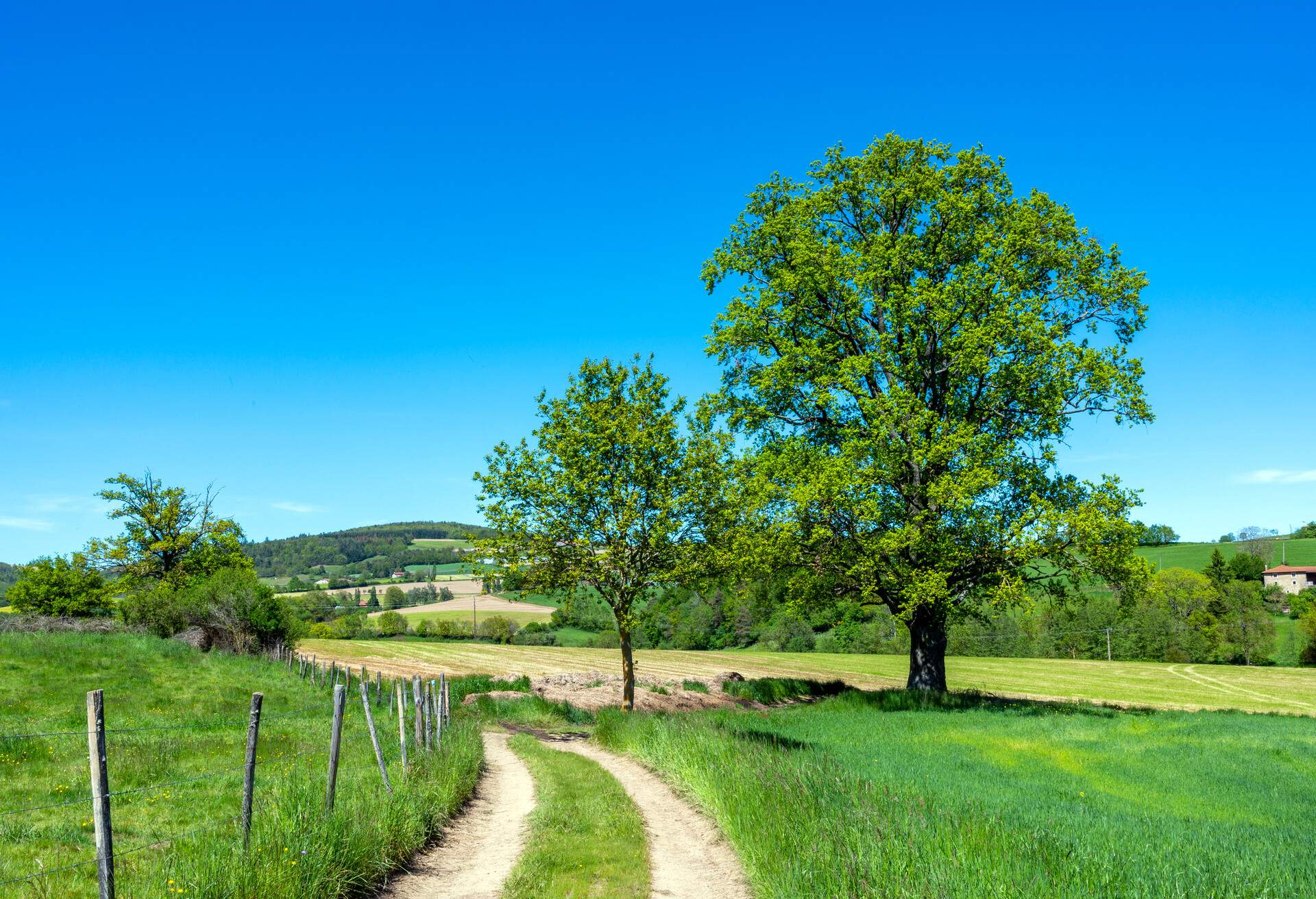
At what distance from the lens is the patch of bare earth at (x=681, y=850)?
958cm

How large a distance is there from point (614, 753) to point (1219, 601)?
95573 millimetres

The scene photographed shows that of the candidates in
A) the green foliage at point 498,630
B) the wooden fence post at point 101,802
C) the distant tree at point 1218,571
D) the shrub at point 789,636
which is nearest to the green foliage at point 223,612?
the wooden fence post at point 101,802

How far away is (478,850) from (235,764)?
7568 millimetres

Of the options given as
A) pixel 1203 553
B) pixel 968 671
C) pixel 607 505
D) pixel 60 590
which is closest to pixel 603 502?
pixel 607 505

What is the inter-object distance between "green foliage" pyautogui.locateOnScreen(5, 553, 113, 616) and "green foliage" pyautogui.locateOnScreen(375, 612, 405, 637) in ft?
149

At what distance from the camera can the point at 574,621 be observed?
11425 cm

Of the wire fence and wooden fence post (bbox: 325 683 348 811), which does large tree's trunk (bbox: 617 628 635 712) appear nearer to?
the wire fence

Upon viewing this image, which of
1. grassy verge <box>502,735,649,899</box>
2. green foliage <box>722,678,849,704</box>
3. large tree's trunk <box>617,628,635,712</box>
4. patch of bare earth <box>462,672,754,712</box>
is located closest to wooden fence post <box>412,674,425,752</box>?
grassy verge <box>502,735,649,899</box>

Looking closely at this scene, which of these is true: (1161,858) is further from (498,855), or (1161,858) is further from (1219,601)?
(1219,601)

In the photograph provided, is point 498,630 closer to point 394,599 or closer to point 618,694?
point 394,599

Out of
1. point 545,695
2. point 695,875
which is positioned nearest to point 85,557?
point 545,695

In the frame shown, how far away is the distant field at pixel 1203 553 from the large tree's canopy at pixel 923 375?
11366cm

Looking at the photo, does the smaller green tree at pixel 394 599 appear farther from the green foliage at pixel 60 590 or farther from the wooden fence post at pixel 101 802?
the wooden fence post at pixel 101 802

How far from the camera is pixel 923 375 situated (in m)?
25.5
